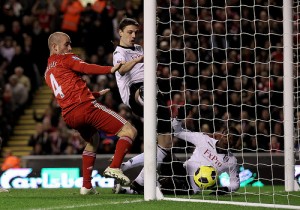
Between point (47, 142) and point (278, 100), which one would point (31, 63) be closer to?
point (47, 142)

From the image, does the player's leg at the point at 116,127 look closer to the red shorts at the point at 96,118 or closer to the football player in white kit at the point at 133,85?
the red shorts at the point at 96,118

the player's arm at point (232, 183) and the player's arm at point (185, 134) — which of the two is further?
the player's arm at point (185, 134)

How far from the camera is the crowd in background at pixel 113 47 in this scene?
1481cm

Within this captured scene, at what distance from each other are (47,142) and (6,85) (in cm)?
213

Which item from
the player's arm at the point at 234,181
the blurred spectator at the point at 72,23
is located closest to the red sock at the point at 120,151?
the player's arm at the point at 234,181

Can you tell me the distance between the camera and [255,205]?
9.04 metres

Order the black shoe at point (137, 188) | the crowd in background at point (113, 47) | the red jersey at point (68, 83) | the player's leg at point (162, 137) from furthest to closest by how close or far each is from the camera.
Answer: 1. the crowd in background at point (113, 47)
2. the black shoe at point (137, 188)
3. the player's leg at point (162, 137)
4. the red jersey at point (68, 83)

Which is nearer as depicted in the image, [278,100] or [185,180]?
[185,180]

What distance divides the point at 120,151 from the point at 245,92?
504cm

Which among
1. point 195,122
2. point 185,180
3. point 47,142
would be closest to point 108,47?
point 47,142

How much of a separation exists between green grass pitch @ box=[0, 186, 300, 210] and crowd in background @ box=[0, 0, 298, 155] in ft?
11.0

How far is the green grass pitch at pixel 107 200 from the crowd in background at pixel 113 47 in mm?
3340

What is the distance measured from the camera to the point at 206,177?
10.4m

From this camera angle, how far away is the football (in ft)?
34.1
